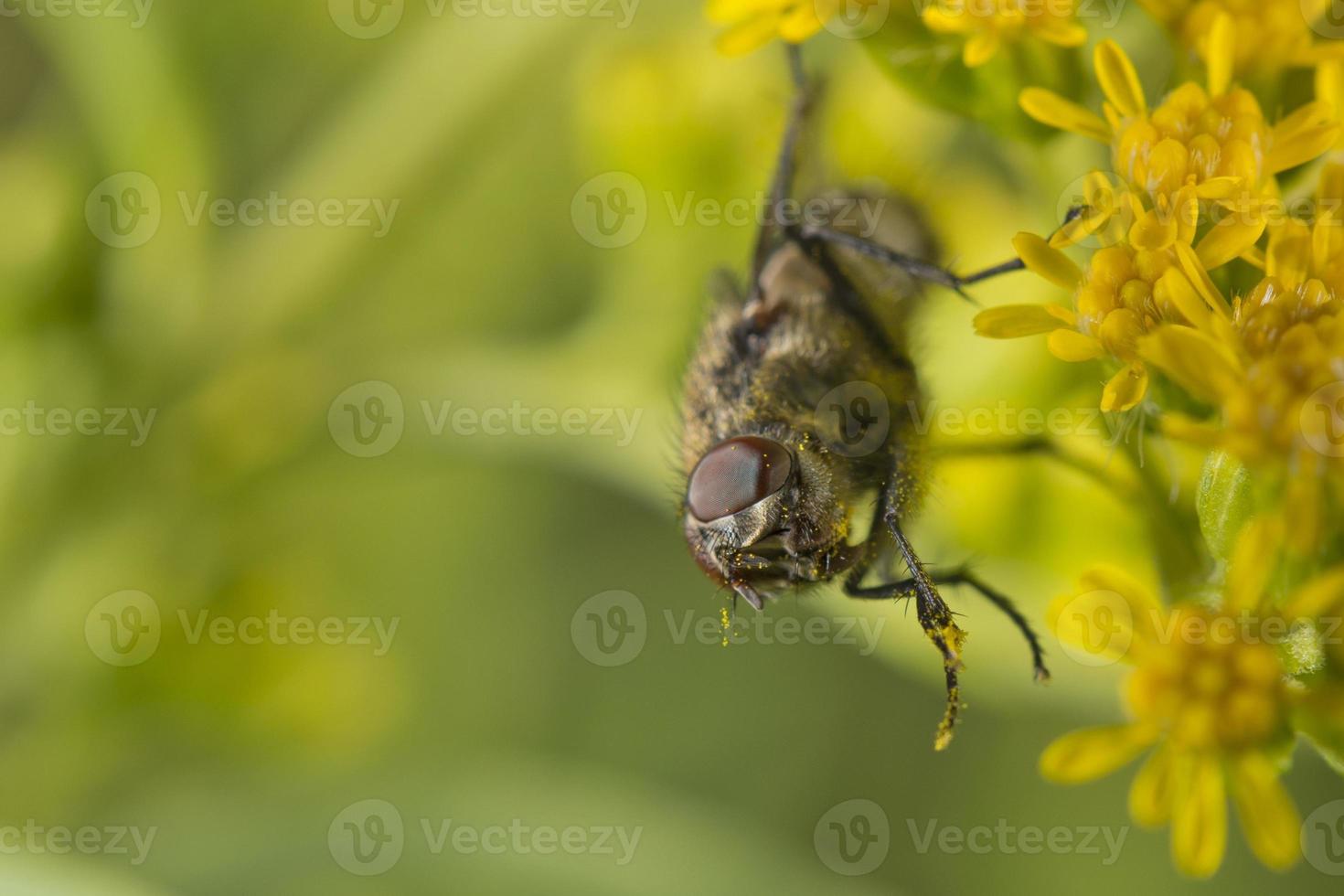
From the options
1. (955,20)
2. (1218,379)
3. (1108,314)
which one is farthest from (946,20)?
(1218,379)

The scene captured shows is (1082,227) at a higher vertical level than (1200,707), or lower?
higher

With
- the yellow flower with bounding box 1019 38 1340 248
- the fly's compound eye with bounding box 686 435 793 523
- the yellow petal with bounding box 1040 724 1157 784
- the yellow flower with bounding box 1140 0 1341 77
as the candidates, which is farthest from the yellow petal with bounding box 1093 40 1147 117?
the yellow petal with bounding box 1040 724 1157 784

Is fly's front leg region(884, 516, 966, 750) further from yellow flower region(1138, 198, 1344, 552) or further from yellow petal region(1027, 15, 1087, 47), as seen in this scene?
yellow petal region(1027, 15, 1087, 47)

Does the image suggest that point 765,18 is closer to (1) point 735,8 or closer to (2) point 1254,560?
(1) point 735,8

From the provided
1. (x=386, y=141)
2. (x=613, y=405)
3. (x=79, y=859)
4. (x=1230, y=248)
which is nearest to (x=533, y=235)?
(x=386, y=141)

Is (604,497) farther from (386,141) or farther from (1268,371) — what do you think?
(1268,371)

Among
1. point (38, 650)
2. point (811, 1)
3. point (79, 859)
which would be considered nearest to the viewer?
point (811, 1)

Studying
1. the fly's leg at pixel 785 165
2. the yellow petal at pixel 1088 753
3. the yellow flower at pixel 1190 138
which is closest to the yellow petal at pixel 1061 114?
the yellow flower at pixel 1190 138
